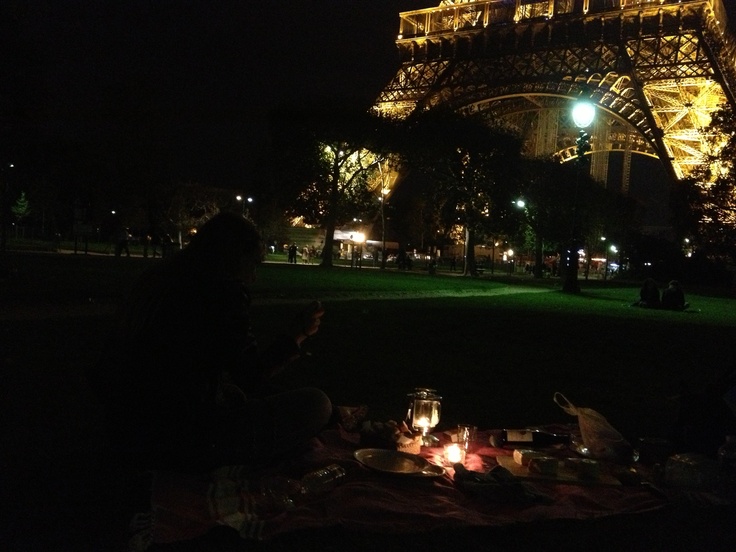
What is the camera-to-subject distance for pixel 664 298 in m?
17.8

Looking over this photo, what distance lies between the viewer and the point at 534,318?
516 inches

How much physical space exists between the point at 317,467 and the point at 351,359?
3889mm

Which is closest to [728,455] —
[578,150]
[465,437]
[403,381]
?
[465,437]

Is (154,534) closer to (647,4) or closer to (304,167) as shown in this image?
(304,167)

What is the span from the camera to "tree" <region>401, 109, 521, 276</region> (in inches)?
1395

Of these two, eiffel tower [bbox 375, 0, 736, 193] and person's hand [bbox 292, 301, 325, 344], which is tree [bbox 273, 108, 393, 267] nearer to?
eiffel tower [bbox 375, 0, 736, 193]

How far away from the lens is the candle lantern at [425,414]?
13.8 feet

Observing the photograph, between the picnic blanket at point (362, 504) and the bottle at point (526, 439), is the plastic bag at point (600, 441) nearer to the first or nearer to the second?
the bottle at point (526, 439)

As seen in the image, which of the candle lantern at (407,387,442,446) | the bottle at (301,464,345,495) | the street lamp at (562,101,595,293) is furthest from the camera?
the street lamp at (562,101,595,293)

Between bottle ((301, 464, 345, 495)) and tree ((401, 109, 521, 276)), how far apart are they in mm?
33055

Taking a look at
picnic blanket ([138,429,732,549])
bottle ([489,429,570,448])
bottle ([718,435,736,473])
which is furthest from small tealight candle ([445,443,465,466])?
bottle ([718,435,736,473])

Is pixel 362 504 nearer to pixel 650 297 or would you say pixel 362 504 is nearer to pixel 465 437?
pixel 465 437

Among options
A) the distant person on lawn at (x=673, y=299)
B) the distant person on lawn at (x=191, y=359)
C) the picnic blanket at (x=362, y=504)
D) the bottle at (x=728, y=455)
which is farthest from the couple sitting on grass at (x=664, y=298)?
the distant person on lawn at (x=191, y=359)

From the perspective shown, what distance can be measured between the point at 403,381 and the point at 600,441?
2.67m
